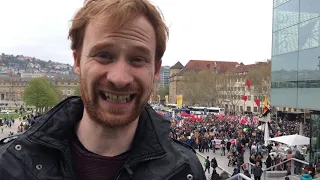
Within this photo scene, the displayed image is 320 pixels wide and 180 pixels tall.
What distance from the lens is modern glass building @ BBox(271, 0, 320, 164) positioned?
17562mm

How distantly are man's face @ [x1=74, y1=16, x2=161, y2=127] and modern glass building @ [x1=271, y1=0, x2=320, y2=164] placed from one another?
17392mm

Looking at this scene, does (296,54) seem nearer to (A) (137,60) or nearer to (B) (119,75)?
(A) (137,60)

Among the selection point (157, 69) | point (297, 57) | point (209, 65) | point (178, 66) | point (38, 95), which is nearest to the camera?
point (157, 69)

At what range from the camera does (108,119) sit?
6.24 feet

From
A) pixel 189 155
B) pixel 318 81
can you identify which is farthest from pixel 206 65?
pixel 189 155

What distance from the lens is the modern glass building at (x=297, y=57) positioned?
17562 mm

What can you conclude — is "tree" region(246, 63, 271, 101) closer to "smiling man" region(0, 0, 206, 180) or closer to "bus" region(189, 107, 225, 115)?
"bus" region(189, 107, 225, 115)

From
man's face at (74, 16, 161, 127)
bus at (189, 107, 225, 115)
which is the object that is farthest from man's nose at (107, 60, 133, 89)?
bus at (189, 107, 225, 115)

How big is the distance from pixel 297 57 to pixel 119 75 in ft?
64.8

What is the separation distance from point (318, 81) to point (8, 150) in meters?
18.0

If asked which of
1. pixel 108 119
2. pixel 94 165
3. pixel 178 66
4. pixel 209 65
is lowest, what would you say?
pixel 94 165

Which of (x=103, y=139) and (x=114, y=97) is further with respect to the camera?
(x=103, y=139)

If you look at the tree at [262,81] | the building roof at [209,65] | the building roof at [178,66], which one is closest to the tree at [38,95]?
the tree at [262,81]

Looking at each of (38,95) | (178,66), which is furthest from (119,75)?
(178,66)
